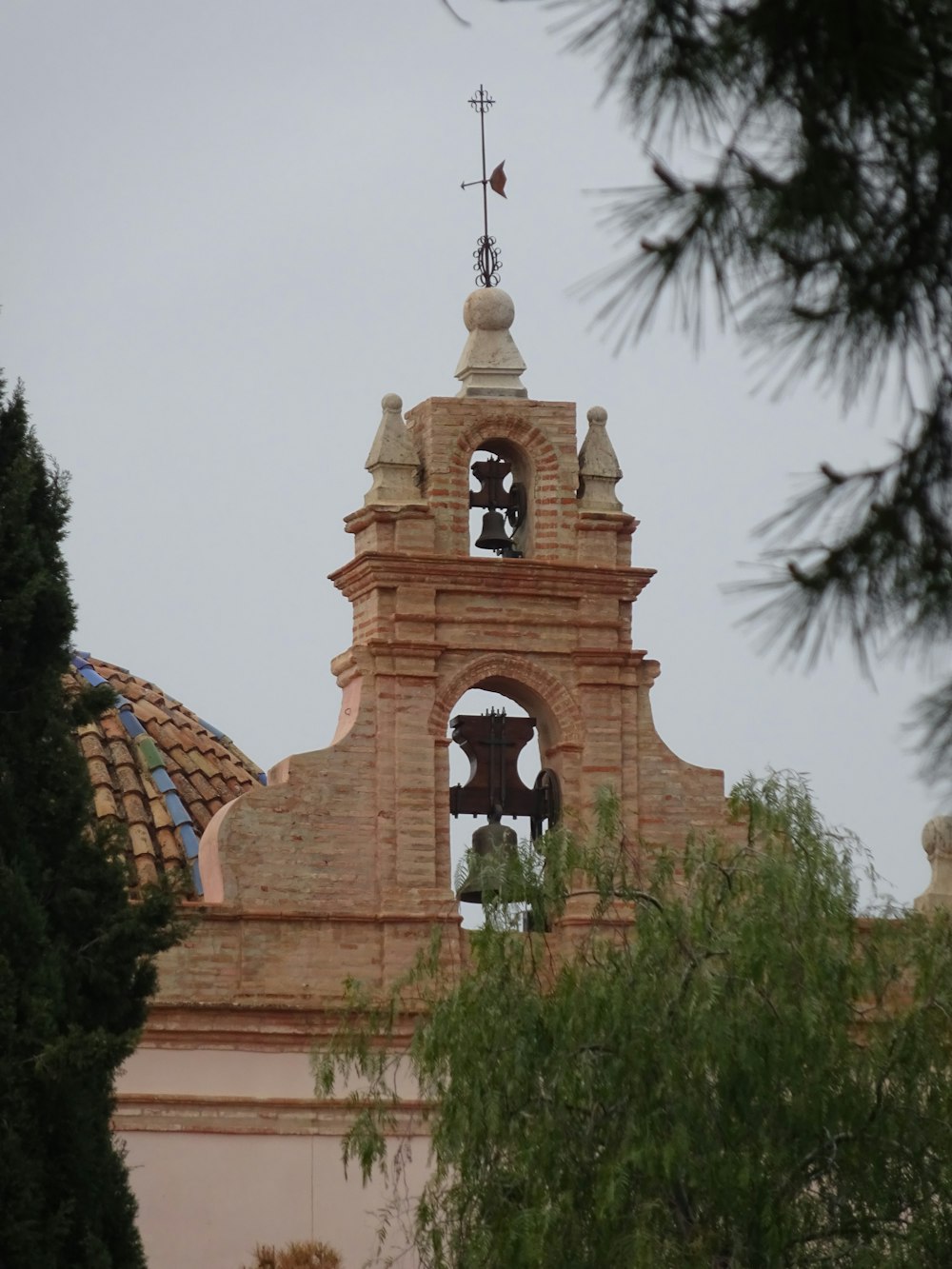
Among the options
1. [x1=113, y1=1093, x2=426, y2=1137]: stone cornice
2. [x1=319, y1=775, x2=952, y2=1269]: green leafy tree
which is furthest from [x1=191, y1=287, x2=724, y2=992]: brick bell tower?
[x1=319, y1=775, x2=952, y2=1269]: green leafy tree

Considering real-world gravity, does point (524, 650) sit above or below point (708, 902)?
above

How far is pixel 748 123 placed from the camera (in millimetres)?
6344

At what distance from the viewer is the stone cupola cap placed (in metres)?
23.5

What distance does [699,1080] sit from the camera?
1633cm

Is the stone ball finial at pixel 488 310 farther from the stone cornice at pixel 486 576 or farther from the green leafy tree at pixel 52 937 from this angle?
the green leafy tree at pixel 52 937

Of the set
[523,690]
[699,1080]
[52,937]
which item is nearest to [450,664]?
[523,690]

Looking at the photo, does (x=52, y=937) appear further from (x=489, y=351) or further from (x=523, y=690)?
(x=489, y=351)

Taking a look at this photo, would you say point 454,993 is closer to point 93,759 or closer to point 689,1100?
point 689,1100

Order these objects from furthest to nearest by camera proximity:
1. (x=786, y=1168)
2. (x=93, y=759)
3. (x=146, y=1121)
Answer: (x=93, y=759) → (x=146, y=1121) → (x=786, y=1168)

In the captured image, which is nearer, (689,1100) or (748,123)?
(748,123)

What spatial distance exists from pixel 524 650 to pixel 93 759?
5.30m

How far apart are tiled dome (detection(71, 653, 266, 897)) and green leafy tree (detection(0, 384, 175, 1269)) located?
8.02 m

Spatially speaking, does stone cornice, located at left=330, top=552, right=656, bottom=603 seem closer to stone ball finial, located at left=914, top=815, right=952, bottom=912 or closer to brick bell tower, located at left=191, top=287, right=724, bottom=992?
brick bell tower, located at left=191, top=287, right=724, bottom=992

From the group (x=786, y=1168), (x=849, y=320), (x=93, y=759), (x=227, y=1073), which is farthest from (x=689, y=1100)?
(x=93, y=759)
